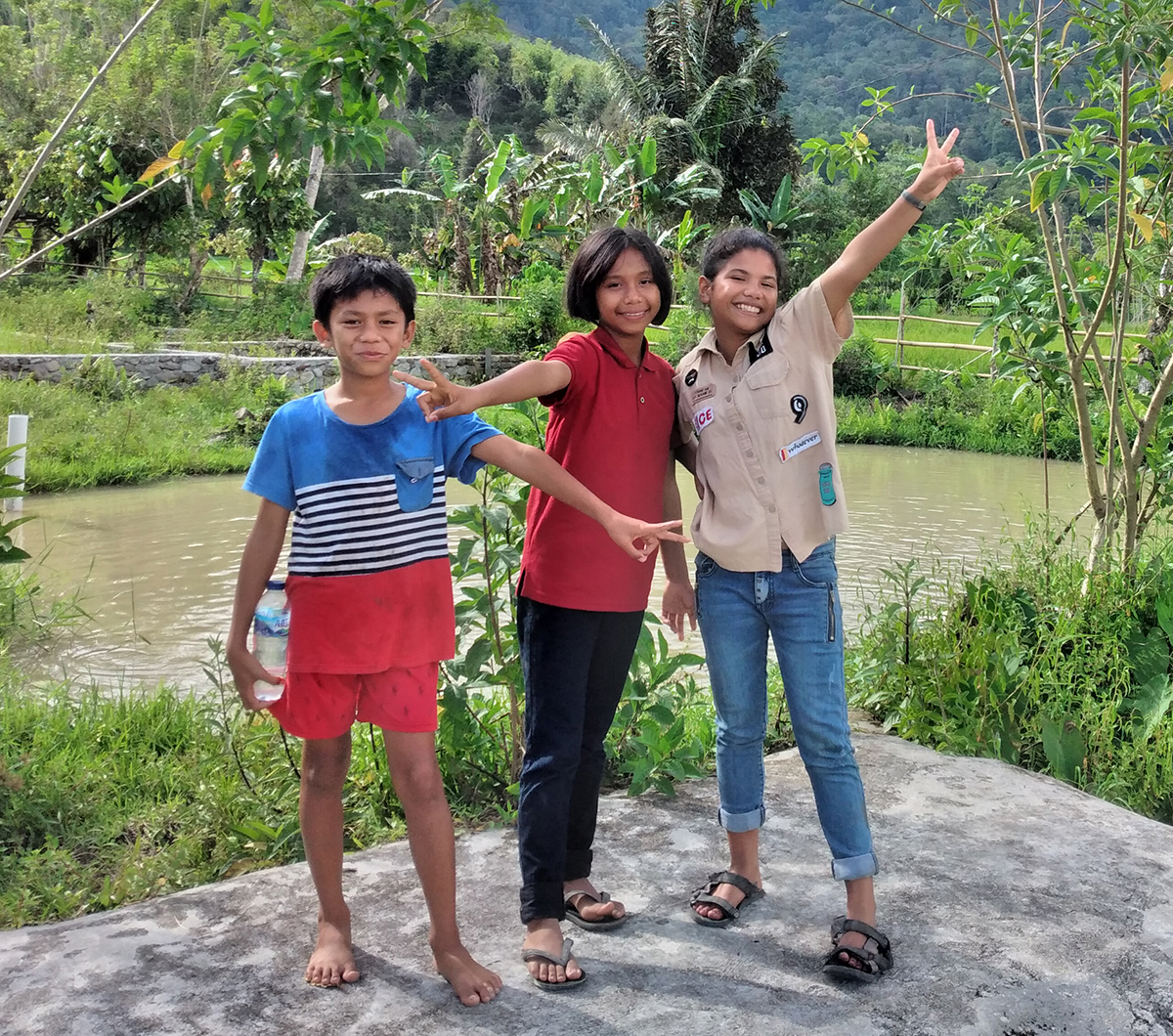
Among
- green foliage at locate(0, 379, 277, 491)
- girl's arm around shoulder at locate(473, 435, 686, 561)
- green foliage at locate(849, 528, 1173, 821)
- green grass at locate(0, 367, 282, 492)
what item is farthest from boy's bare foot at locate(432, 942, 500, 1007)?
green grass at locate(0, 367, 282, 492)

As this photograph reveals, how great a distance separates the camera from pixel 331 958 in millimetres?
2072

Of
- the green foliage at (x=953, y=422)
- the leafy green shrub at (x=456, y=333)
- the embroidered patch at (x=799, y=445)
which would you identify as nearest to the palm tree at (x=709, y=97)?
the leafy green shrub at (x=456, y=333)

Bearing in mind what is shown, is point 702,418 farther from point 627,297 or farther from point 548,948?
point 548,948

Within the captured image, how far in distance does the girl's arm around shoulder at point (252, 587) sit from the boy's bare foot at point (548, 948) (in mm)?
657

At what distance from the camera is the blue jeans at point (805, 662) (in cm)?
219

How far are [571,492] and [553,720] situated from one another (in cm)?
46

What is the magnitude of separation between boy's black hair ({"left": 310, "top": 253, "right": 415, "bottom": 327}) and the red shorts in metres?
0.66

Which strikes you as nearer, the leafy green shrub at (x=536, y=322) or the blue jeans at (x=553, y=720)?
the blue jeans at (x=553, y=720)

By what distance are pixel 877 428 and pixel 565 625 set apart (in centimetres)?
1303

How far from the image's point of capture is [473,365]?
53.0 feet

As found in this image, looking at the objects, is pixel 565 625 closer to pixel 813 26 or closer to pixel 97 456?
pixel 97 456

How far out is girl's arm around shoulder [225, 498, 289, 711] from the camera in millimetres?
2055

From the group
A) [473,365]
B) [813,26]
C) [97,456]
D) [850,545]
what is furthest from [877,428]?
[813,26]

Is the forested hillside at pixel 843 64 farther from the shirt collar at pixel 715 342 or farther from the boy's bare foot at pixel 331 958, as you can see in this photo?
the boy's bare foot at pixel 331 958
